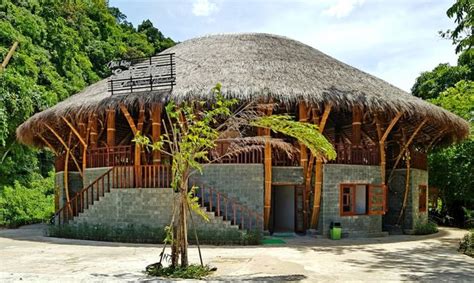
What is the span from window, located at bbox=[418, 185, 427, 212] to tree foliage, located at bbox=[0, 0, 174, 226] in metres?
15.9

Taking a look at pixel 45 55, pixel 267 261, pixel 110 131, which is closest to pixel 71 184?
pixel 110 131

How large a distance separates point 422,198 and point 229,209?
721 cm

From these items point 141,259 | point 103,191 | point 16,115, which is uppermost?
point 16,115

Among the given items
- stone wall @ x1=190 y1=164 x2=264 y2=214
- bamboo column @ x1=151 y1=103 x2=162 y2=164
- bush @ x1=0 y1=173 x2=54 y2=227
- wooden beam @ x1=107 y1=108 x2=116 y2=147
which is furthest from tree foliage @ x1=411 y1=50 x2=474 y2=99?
bush @ x1=0 y1=173 x2=54 y2=227

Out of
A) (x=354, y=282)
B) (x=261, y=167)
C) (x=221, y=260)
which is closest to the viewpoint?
(x=354, y=282)

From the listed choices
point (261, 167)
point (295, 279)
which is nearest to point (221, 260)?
point (295, 279)

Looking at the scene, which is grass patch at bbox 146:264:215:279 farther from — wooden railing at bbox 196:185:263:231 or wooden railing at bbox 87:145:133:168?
wooden railing at bbox 87:145:133:168

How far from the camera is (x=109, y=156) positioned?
1496 cm

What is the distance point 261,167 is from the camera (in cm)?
1381

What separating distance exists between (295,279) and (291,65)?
8892 mm

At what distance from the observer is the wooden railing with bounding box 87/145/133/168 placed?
14.7 meters

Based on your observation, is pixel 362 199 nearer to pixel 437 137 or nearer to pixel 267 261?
pixel 437 137

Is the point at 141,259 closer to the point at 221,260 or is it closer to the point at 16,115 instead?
the point at 221,260

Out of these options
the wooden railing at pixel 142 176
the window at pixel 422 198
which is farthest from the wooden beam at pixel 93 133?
the window at pixel 422 198
